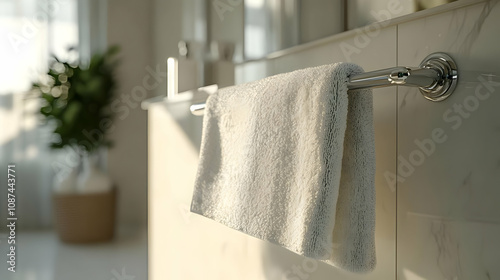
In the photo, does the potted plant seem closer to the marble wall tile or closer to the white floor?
the white floor

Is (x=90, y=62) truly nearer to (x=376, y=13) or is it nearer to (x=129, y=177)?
(x=129, y=177)

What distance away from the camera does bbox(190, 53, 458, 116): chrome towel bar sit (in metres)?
0.47

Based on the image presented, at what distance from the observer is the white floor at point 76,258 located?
5.33 feet

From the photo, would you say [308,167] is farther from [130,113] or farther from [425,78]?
[130,113]

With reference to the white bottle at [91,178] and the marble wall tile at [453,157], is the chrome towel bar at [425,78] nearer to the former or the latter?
the marble wall tile at [453,157]

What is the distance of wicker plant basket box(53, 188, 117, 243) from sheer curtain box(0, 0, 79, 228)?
0.04 metres

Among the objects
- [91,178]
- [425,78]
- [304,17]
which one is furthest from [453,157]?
[91,178]

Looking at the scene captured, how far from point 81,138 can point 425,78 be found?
1424 millimetres

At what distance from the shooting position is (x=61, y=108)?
5.41 ft

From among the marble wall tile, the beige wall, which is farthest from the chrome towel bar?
the beige wall

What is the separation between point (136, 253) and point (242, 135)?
3.98 ft

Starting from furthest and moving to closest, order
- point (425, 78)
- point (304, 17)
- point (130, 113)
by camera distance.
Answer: point (130, 113)
point (304, 17)
point (425, 78)

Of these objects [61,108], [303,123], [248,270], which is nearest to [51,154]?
[61,108]

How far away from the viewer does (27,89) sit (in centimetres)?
Result: 159
